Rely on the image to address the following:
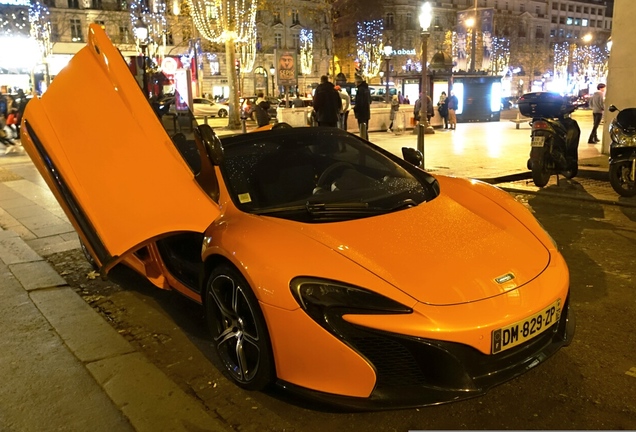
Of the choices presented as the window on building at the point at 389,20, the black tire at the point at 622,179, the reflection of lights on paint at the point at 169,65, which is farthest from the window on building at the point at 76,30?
the black tire at the point at 622,179

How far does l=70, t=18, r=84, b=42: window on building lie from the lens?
5397 centimetres

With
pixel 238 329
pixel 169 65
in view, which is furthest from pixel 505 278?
pixel 169 65

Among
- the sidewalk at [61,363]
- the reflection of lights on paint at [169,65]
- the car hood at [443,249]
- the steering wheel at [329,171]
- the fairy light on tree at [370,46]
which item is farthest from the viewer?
the fairy light on tree at [370,46]

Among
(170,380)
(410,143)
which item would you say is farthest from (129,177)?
(410,143)

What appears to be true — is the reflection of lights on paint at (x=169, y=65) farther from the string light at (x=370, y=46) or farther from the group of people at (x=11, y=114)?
the string light at (x=370, y=46)

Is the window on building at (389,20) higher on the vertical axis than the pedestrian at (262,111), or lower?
higher

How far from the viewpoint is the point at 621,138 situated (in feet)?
25.1

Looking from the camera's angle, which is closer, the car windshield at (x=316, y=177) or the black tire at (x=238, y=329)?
the black tire at (x=238, y=329)

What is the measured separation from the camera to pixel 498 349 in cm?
251

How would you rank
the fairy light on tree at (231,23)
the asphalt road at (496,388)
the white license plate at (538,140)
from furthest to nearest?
the fairy light on tree at (231,23) < the white license plate at (538,140) < the asphalt road at (496,388)

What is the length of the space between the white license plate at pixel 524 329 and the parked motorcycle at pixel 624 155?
5.78 metres

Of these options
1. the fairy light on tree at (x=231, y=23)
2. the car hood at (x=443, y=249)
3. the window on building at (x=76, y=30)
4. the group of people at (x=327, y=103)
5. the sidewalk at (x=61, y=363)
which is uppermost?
the window on building at (x=76, y=30)

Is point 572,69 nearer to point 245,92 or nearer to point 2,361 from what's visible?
point 245,92

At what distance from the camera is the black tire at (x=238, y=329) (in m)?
2.82
